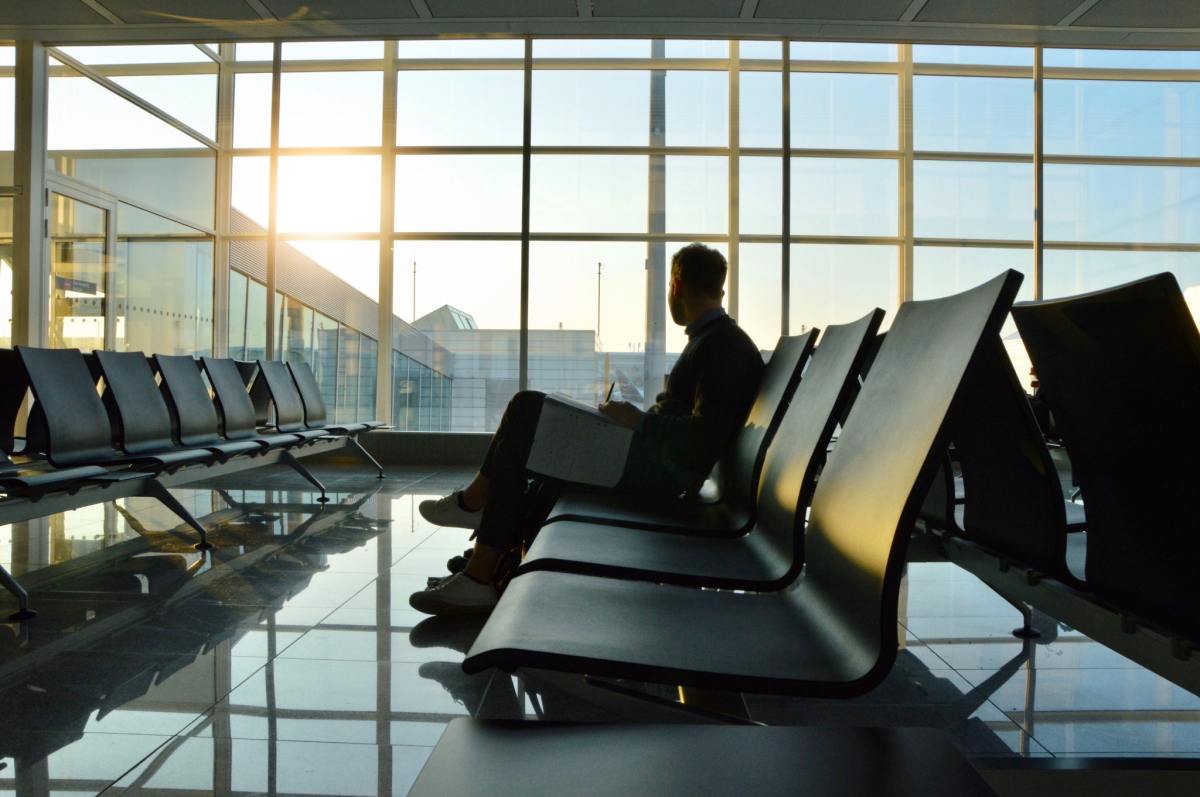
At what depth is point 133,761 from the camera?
162 centimetres

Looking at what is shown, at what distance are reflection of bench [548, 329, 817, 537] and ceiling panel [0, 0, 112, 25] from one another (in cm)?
634

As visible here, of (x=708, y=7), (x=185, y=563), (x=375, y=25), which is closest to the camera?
(x=185, y=563)

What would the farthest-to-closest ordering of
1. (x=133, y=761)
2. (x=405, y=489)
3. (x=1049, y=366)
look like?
1. (x=405, y=489)
2. (x=133, y=761)
3. (x=1049, y=366)

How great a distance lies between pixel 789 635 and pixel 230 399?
453cm

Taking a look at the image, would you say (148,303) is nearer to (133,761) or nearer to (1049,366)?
(133,761)

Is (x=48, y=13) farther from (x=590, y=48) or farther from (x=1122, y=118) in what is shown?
(x=1122, y=118)

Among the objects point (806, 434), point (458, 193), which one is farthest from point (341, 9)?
point (806, 434)

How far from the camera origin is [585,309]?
802 centimetres

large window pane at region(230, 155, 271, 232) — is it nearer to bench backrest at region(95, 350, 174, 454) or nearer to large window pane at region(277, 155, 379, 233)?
large window pane at region(277, 155, 379, 233)

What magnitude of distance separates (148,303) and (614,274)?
407 cm

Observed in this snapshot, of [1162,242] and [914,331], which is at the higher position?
[1162,242]

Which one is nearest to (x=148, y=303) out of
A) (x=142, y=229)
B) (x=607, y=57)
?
(x=142, y=229)

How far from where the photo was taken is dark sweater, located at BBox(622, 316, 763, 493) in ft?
7.64

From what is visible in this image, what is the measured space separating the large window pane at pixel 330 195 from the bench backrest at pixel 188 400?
3.64 m
